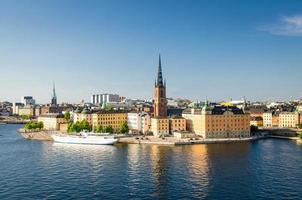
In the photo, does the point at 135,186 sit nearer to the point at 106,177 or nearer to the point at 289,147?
the point at 106,177

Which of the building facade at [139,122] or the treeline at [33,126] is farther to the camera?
the treeline at [33,126]

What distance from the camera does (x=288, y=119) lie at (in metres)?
97.4

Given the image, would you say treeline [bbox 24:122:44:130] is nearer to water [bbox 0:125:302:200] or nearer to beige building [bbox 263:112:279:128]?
water [bbox 0:125:302:200]

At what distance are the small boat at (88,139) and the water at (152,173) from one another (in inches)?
289

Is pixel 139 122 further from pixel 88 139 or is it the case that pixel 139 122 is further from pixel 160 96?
pixel 88 139

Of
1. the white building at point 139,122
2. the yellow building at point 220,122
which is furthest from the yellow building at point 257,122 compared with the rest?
the white building at point 139,122

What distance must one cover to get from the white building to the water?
85.1ft

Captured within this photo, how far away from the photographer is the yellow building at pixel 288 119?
95.1m

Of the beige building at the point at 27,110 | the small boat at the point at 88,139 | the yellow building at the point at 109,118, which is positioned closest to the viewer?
the small boat at the point at 88,139

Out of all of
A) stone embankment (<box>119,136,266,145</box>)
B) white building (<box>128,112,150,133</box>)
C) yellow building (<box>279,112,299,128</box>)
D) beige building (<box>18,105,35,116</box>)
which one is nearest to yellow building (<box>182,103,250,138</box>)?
stone embankment (<box>119,136,266,145</box>)

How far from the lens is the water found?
33875 mm

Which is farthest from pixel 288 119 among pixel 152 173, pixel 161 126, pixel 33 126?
pixel 152 173

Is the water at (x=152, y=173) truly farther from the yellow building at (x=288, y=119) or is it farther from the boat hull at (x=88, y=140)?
the yellow building at (x=288, y=119)

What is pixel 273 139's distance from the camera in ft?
253
